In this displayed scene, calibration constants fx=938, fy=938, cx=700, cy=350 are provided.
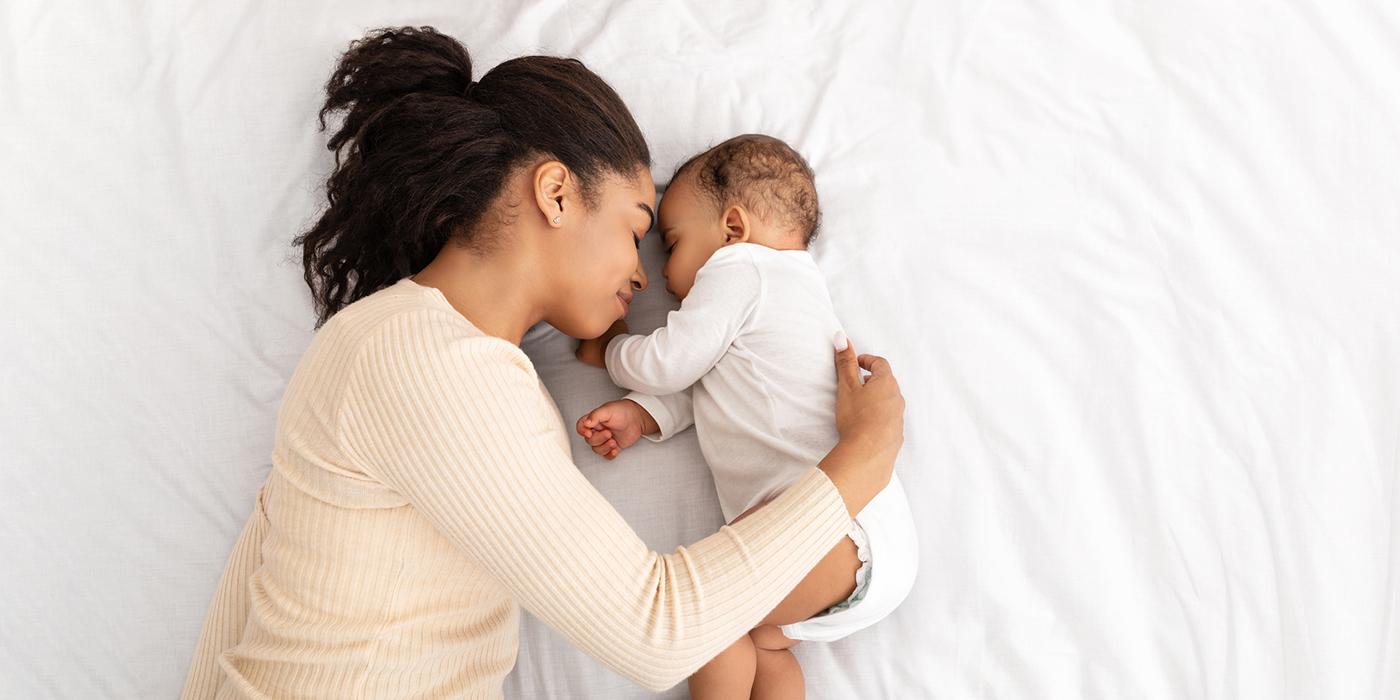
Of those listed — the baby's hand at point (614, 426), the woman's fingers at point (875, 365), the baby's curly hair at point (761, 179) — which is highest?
the baby's curly hair at point (761, 179)

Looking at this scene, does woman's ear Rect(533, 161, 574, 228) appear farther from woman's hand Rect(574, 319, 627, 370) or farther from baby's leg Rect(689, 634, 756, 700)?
baby's leg Rect(689, 634, 756, 700)

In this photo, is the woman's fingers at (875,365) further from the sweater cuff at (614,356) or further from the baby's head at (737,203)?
the sweater cuff at (614,356)

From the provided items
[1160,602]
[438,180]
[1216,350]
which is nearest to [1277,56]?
[1216,350]

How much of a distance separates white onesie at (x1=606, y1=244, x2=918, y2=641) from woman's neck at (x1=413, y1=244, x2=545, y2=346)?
232 mm

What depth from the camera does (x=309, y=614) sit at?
3.60 feet

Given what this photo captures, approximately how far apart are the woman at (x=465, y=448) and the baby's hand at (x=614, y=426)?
16 cm

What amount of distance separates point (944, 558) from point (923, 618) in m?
0.09

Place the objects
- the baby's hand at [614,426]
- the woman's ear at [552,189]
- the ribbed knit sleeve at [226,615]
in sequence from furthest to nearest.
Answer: the baby's hand at [614,426] < the ribbed knit sleeve at [226,615] < the woman's ear at [552,189]

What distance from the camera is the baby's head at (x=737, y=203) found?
1390 millimetres

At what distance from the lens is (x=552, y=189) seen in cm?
115

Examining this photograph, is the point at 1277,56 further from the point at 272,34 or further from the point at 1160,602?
the point at 272,34

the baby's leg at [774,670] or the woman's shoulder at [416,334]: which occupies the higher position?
the woman's shoulder at [416,334]

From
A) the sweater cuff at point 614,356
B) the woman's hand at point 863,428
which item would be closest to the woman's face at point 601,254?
the sweater cuff at point 614,356

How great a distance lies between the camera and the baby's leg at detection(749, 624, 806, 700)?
4.25 feet
